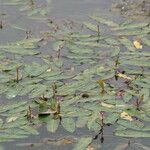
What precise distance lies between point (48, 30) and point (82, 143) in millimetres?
2323

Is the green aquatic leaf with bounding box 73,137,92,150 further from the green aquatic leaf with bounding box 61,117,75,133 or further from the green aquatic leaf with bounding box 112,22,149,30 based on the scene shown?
the green aquatic leaf with bounding box 112,22,149,30

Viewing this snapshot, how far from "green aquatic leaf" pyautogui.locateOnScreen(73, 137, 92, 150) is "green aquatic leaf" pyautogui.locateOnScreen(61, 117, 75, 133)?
0.46 ft

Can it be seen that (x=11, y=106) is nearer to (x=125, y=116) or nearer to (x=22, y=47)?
(x=125, y=116)

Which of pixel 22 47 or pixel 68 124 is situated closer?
pixel 68 124

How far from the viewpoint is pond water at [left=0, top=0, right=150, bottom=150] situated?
155 inches

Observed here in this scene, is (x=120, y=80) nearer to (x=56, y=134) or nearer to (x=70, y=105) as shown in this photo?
(x=70, y=105)

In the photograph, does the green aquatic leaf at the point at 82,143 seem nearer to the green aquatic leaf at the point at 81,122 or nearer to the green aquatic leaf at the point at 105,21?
the green aquatic leaf at the point at 81,122

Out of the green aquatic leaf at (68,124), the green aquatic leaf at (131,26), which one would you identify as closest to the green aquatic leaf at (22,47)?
the green aquatic leaf at (131,26)

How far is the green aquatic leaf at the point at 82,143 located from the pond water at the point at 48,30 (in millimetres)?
46

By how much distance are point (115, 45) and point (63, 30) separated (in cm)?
77

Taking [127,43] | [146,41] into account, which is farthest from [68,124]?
[146,41]

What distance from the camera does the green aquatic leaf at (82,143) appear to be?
3.87m

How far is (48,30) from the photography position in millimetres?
5910

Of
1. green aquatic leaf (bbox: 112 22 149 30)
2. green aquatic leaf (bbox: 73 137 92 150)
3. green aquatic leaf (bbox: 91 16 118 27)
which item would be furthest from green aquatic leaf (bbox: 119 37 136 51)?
green aquatic leaf (bbox: 73 137 92 150)
